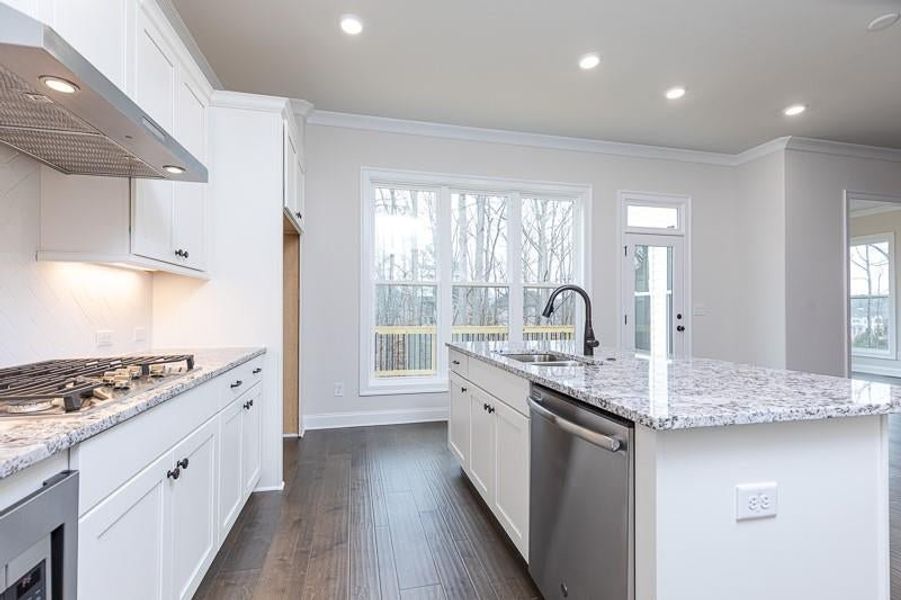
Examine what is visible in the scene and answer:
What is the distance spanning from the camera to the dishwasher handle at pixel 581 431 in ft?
3.87

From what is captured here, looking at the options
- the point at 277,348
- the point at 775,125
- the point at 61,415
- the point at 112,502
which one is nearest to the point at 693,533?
A: the point at 112,502

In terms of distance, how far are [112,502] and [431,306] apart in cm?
346

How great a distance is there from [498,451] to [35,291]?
204cm

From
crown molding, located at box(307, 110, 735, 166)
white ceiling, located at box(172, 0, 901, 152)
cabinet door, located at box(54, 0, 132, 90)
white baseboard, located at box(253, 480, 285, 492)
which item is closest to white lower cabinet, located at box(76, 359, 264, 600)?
white baseboard, located at box(253, 480, 285, 492)

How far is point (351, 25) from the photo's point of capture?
9.03 ft

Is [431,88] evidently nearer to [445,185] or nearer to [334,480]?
[445,185]

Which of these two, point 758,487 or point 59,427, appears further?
point 758,487

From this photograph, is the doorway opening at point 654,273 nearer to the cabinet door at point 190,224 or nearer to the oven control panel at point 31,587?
the cabinet door at point 190,224

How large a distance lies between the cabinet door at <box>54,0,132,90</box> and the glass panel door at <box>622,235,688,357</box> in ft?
15.3

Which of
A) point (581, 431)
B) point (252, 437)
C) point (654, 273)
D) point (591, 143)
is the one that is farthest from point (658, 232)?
point (252, 437)

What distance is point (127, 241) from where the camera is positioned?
1.74 m

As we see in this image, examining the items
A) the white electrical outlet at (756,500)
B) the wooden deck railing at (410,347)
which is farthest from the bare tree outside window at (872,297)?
the white electrical outlet at (756,500)

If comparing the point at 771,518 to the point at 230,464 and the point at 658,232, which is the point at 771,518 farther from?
the point at 658,232

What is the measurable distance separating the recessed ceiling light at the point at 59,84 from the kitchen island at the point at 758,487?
1600 millimetres
